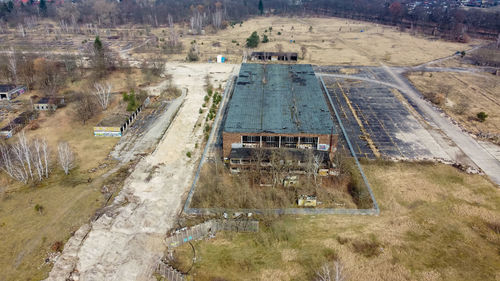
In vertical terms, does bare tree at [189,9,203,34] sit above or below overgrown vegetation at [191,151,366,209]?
above

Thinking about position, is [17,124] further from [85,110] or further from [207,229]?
[207,229]

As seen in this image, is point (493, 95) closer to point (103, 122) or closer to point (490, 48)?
point (490, 48)

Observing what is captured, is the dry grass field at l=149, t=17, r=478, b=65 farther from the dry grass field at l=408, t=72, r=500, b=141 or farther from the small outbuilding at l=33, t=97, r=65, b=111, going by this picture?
A: the small outbuilding at l=33, t=97, r=65, b=111

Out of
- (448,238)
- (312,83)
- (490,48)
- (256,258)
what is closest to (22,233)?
(256,258)

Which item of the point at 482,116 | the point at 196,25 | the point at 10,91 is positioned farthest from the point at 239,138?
the point at 196,25

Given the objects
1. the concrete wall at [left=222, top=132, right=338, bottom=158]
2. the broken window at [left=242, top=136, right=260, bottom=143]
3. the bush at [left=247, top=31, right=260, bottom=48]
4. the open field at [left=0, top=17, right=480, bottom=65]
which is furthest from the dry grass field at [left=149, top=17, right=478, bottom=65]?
the broken window at [left=242, top=136, right=260, bottom=143]

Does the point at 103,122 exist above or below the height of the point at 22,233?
above
